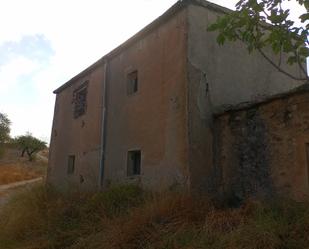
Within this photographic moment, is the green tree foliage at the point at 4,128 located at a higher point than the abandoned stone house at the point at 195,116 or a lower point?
higher

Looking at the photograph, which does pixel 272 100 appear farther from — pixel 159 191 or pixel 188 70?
pixel 159 191

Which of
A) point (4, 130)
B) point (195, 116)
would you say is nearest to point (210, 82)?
point (195, 116)

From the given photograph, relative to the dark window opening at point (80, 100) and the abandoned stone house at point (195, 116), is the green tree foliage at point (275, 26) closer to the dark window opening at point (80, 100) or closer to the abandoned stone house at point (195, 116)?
the abandoned stone house at point (195, 116)

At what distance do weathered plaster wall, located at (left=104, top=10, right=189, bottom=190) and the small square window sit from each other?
154 mm

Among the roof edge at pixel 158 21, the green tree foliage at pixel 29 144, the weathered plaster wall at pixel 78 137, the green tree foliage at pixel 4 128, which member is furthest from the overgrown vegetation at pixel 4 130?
the roof edge at pixel 158 21

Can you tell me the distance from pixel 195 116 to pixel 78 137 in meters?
6.51

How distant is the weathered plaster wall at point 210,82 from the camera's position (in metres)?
8.50

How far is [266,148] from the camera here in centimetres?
771

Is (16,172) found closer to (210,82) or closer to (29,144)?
(29,144)

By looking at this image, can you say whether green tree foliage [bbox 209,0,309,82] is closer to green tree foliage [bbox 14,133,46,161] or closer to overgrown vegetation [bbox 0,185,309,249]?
overgrown vegetation [bbox 0,185,309,249]

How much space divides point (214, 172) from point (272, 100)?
2.18 metres

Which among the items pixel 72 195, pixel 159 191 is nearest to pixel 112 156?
pixel 72 195

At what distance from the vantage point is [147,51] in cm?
1057

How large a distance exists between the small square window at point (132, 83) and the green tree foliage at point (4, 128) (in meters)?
31.0
